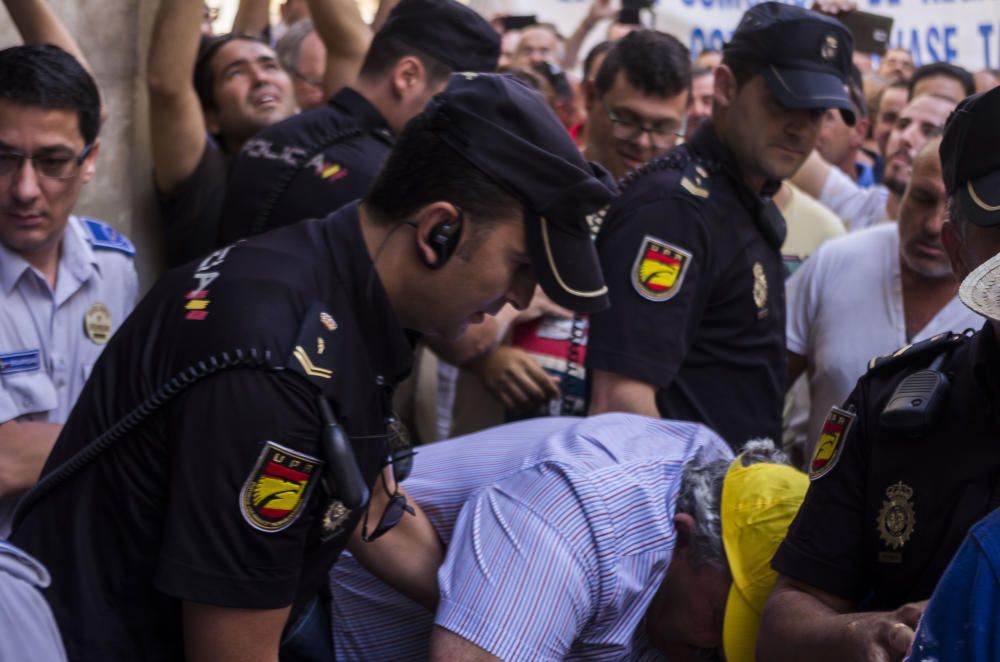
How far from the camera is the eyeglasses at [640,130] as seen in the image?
4.47 metres

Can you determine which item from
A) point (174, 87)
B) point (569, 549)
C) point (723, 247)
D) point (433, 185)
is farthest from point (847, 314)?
point (433, 185)

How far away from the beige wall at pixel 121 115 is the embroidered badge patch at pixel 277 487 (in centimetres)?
227

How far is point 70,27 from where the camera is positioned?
164 inches

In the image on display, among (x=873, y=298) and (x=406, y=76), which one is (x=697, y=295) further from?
(x=406, y=76)

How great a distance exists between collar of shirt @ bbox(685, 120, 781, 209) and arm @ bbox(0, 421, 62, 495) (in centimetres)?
193

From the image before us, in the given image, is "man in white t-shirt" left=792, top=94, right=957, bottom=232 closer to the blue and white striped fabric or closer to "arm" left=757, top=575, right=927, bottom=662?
the blue and white striped fabric

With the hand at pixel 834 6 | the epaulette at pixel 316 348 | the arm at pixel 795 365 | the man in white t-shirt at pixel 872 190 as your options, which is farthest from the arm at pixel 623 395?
the hand at pixel 834 6

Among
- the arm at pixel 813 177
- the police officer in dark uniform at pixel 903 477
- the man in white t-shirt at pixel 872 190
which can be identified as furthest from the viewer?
the arm at pixel 813 177

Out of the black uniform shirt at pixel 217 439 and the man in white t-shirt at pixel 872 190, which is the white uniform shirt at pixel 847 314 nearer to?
the man in white t-shirt at pixel 872 190

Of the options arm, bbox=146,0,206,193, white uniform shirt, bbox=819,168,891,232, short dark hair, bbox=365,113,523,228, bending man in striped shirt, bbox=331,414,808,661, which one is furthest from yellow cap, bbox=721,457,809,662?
white uniform shirt, bbox=819,168,891,232

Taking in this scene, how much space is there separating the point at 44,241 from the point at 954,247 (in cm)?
210

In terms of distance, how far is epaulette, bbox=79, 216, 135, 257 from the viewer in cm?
346

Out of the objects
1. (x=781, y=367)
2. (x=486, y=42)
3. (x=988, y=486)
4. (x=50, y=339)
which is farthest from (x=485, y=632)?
(x=486, y=42)

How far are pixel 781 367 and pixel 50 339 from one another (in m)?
2.03
